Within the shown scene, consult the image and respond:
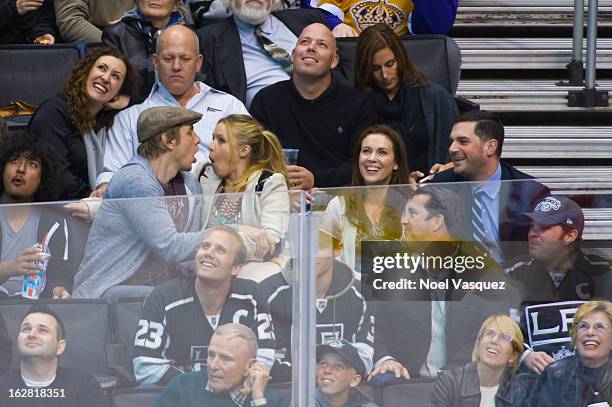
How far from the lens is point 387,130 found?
595 cm

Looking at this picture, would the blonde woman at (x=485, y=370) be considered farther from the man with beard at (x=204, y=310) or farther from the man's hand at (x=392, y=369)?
the man with beard at (x=204, y=310)

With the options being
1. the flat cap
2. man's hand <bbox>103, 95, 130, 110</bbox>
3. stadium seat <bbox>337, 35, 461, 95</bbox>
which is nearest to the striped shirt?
man's hand <bbox>103, 95, 130, 110</bbox>

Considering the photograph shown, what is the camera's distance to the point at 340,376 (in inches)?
171

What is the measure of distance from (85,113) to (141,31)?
81 cm

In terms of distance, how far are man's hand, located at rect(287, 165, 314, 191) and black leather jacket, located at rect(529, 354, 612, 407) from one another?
2.03m

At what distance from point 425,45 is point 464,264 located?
3.04 metres

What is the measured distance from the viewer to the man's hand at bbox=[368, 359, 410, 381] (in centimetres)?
434

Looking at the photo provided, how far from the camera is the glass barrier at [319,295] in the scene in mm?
4285

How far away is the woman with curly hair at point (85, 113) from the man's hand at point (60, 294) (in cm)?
208

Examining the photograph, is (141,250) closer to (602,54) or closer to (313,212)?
(313,212)

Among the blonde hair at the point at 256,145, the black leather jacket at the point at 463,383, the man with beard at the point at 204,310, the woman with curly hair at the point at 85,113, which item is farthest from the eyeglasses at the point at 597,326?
the woman with curly hair at the point at 85,113

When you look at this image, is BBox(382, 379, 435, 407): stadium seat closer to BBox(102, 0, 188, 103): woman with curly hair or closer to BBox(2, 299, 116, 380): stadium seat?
BBox(2, 299, 116, 380): stadium seat

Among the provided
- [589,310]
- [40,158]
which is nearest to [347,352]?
[589,310]

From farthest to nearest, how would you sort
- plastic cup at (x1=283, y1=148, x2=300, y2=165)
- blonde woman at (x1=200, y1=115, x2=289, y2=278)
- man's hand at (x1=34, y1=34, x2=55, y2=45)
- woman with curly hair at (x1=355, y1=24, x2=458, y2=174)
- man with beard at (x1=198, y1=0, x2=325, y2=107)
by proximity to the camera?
man's hand at (x1=34, y1=34, x2=55, y2=45), man with beard at (x1=198, y1=0, x2=325, y2=107), woman with curly hair at (x1=355, y1=24, x2=458, y2=174), plastic cup at (x1=283, y1=148, x2=300, y2=165), blonde woman at (x1=200, y1=115, x2=289, y2=278)
